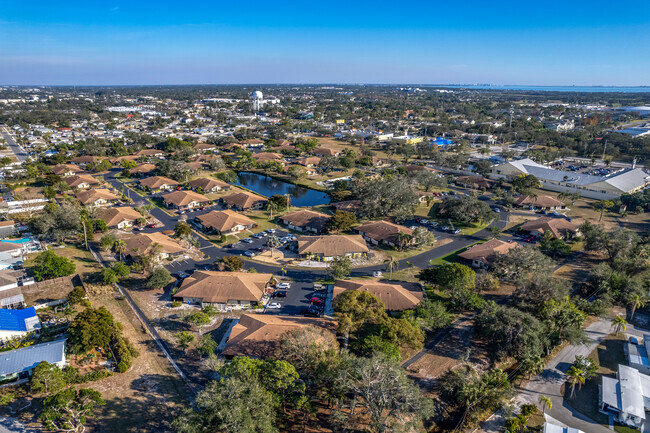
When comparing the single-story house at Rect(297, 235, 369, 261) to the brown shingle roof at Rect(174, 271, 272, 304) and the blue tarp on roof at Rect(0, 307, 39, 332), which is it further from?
the blue tarp on roof at Rect(0, 307, 39, 332)

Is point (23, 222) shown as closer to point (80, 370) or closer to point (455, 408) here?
point (80, 370)

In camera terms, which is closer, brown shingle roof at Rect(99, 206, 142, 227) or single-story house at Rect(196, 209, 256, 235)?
single-story house at Rect(196, 209, 256, 235)

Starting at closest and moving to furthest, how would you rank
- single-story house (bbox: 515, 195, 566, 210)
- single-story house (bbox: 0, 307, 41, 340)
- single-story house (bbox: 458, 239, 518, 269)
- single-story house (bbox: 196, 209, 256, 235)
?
single-story house (bbox: 0, 307, 41, 340), single-story house (bbox: 458, 239, 518, 269), single-story house (bbox: 196, 209, 256, 235), single-story house (bbox: 515, 195, 566, 210)

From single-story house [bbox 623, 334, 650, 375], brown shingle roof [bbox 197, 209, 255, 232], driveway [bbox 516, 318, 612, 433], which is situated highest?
brown shingle roof [bbox 197, 209, 255, 232]

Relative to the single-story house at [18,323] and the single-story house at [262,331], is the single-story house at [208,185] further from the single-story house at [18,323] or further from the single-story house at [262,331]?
the single-story house at [262,331]

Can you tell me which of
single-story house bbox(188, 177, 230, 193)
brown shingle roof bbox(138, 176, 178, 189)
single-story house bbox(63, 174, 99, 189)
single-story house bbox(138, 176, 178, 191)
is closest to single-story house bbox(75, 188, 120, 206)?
single-story house bbox(63, 174, 99, 189)

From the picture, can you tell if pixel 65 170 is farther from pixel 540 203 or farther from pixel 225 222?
pixel 540 203
